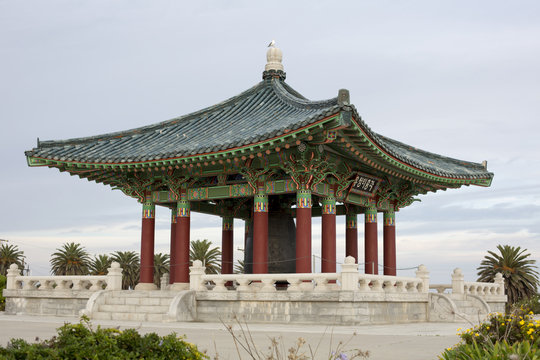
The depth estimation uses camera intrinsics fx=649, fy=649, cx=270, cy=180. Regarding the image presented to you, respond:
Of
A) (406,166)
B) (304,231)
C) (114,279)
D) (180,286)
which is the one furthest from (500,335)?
(114,279)

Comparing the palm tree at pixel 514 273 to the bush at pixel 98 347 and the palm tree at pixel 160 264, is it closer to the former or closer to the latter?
the palm tree at pixel 160 264

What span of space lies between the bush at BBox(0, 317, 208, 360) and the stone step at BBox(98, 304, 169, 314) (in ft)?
42.7

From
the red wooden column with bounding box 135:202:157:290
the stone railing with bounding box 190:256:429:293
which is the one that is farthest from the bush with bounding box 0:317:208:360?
the red wooden column with bounding box 135:202:157:290

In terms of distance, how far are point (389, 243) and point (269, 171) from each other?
25.2 feet

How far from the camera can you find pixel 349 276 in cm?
1914

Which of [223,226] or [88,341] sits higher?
[223,226]

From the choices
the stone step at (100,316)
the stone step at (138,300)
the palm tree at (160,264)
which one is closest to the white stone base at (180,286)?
the stone step at (138,300)

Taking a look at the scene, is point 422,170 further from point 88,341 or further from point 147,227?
point 88,341

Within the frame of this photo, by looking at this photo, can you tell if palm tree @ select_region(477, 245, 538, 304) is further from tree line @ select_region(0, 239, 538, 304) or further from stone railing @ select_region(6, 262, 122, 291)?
stone railing @ select_region(6, 262, 122, 291)

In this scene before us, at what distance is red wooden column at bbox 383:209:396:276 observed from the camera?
27516 mm

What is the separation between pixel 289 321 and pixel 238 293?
6.60 ft

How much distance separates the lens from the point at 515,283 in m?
41.2

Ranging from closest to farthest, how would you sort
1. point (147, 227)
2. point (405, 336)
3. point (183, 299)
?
point (405, 336), point (183, 299), point (147, 227)

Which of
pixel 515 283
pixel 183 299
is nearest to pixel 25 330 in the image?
pixel 183 299
